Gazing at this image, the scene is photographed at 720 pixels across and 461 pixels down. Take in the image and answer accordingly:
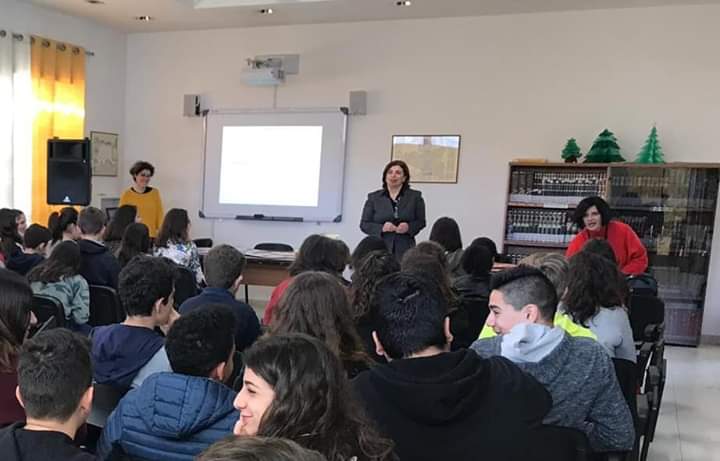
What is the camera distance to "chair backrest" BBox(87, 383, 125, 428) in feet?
5.76

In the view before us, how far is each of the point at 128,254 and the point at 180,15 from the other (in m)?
3.77

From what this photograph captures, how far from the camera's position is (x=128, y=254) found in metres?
3.70

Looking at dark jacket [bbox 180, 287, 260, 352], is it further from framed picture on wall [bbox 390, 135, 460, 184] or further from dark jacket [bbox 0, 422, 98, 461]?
framed picture on wall [bbox 390, 135, 460, 184]

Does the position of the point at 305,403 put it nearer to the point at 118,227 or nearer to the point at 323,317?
the point at 323,317

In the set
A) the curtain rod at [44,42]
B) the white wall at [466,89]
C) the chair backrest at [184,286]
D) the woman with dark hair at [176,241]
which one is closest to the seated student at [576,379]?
the chair backrest at [184,286]

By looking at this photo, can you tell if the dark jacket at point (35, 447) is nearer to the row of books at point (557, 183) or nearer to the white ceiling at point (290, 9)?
the row of books at point (557, 183)

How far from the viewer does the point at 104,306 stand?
3.38 m

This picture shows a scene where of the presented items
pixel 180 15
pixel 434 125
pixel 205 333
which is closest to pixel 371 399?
pixel 205 333

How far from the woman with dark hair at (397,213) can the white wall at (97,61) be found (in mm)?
4105

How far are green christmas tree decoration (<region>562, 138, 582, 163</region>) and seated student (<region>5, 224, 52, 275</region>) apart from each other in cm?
449

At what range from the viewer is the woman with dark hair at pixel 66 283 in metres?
3.11

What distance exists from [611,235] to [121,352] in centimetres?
385

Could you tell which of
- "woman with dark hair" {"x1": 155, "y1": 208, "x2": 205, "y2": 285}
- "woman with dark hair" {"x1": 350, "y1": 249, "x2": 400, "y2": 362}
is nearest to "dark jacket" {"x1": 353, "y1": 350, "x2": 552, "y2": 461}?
"woman with dark hair" {"x1": 350, "y1": 249, "x2": 400, "y2": 362}

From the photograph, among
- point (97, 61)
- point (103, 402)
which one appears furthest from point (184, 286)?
point (97, 61)
